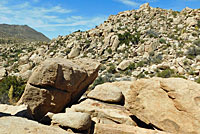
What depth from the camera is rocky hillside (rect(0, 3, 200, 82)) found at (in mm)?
18297

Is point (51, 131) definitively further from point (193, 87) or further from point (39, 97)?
point (193, 87)

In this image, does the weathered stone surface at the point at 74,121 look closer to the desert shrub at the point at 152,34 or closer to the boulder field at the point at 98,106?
the boulder field at the point at 98,106

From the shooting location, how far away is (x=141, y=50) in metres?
26.6

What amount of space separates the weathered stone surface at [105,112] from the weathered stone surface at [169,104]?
72cm

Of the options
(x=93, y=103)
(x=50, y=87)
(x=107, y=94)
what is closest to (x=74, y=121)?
(x=93, y=103)

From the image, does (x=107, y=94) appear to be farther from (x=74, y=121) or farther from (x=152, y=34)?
(x=152, y=34)

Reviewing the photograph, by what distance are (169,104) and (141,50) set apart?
851 inches

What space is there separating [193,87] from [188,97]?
0.43 m

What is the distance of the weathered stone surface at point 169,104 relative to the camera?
528cm

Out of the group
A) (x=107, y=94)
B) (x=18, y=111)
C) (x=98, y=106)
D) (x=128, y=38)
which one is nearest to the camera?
(x=18, y=111)

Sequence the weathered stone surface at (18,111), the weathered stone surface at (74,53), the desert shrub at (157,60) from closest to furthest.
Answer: the weathered stone surface at (18,111)
the desert shrub at (157,60)
the weathered stone surface at (74,53)

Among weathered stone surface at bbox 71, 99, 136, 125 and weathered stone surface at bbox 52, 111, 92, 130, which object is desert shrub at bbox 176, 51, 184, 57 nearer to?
weathered stone surface at bbox 71, 99, 136, 125

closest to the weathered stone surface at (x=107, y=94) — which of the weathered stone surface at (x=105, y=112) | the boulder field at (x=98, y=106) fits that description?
the boulder field at (x=98, y=106)

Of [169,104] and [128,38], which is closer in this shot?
[169,104]
